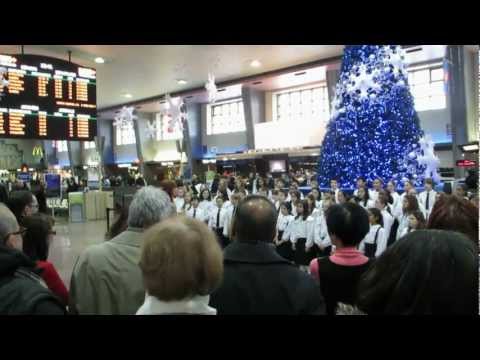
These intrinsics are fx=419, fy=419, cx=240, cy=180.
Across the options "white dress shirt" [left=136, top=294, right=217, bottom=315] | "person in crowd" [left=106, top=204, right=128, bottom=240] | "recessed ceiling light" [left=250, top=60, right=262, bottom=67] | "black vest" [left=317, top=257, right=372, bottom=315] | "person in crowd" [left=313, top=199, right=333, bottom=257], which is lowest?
"person in crowd" [left=313, top=199, right=333, bottom=257]

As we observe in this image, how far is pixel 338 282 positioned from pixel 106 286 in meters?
1.18

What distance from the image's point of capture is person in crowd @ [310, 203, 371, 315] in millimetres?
2143

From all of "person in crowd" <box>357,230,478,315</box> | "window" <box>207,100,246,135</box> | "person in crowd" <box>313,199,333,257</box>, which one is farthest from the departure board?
"window" <box>207,100,246,135</box>

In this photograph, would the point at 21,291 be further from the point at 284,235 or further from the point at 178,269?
the point at 284,235

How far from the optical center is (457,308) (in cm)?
119

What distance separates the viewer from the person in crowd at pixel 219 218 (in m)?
9.80

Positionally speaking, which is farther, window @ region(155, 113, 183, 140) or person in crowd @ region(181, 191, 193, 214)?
window @ region(155, 113, 183, 140)

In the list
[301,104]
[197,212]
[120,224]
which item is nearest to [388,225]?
[197,212]

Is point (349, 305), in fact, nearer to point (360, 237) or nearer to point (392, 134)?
point (360, 237)

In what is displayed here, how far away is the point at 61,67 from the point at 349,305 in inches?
330

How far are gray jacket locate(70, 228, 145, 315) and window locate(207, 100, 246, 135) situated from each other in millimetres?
24985

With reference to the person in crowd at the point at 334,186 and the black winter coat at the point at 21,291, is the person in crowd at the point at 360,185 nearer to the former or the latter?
the person in crowd at the point at 334,186

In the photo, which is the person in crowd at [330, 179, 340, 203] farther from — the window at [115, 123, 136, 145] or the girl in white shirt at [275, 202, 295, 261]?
the window at [115, 123, 136, 145]

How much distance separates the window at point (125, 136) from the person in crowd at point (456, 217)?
109ft
